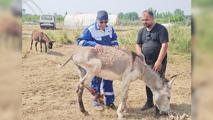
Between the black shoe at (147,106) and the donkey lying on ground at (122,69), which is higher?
the donkey lying on ground at (122,69)

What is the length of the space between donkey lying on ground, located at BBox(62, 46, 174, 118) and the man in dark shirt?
0.49 ft

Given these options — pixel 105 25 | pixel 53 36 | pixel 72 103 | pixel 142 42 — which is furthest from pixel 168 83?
pixel 53 36

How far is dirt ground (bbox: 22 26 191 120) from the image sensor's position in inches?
191

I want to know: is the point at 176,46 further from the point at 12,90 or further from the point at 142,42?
the point at 12,90

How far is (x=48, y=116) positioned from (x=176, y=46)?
20.6 ft

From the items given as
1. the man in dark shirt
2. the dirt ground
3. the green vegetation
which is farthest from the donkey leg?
the green vegetation

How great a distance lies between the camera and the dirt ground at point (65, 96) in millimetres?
4852

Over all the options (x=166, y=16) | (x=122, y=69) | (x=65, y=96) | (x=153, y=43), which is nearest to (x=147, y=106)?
(x=122, y=69)

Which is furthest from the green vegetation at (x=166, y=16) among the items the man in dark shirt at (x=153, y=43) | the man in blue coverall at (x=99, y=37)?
the man in blue coverall at (x=99, y=37)

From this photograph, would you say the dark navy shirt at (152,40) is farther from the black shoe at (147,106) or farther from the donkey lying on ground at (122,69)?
the black shoe at (147,106)

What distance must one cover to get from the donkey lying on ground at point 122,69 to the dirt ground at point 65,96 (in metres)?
0.32

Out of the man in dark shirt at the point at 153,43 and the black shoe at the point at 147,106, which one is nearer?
the man in dark shirt at the point at 153,43

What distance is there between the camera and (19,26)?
1.51 meters

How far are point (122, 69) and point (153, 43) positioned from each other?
524mm
